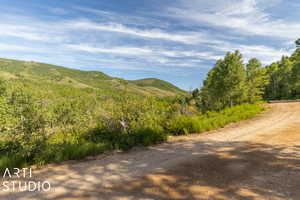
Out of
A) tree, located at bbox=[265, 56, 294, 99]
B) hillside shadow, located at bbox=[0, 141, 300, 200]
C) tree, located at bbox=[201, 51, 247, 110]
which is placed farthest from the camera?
tree, located at bbox=[265, 56, 294, 99]

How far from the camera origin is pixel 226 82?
15.7m

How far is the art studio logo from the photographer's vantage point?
296 cm

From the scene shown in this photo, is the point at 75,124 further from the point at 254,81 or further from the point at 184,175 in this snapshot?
the point at 254,81

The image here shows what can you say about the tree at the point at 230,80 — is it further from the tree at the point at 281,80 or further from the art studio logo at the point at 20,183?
the tree at the point at 281,80

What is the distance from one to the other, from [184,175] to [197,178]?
273 millimetres

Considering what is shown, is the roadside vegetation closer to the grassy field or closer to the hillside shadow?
the grassy field

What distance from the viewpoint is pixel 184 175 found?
11.2ft

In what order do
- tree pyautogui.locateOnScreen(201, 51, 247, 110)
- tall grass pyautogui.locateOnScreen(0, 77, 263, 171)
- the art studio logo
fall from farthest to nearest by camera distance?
tree pyautogui.locateOnScreen(201, 51, 247, 110) → tall grass pyautogui.locateOnScreen(0, 77, 263, 171) → the art studio logo

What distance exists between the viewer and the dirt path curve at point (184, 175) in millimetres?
2740

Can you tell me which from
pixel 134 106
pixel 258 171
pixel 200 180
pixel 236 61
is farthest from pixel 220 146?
pixel 236 61

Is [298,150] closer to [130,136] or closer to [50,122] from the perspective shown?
[130,136]

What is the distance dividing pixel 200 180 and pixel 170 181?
0.60m

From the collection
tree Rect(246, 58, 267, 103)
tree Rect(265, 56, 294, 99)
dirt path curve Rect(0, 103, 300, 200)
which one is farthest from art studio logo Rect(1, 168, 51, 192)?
tree Rect(265, 56, 294, 99)

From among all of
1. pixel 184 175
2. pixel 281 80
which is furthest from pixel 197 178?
pixel 281 80
